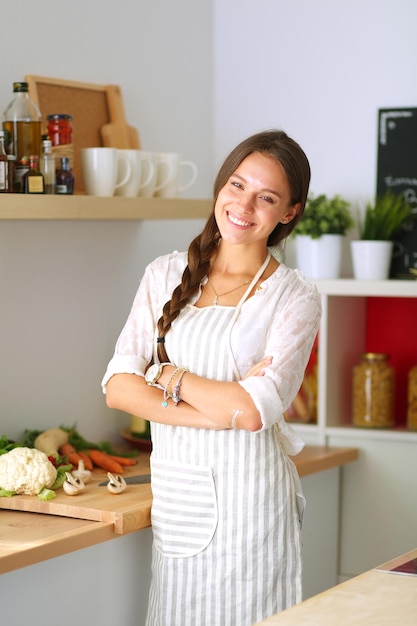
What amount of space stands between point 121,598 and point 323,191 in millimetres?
1653

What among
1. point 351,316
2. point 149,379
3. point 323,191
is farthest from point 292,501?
point 323,191

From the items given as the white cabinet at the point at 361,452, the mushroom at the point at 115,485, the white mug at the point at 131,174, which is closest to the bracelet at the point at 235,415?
the mushroom at the point at 115,485

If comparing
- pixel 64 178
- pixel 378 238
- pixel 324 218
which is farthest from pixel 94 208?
pixel 378 238

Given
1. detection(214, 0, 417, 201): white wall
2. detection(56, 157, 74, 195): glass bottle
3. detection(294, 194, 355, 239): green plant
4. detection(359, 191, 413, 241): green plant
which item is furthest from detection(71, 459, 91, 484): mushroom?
detection(214, 0, 417, 201): white wall

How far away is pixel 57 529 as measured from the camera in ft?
7.82

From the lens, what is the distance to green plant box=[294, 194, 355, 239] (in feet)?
11.4

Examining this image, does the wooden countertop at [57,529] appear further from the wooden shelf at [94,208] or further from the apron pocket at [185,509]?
the wooden shelf at [94,208]

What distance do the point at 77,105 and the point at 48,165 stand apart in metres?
0.45

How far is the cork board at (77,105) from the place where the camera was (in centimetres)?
292

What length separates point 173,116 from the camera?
3.59 m

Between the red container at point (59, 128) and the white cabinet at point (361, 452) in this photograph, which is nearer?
the red container at point (59, 128)

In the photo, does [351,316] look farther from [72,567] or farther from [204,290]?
[72,567]

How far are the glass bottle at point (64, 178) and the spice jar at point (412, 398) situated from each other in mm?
1322

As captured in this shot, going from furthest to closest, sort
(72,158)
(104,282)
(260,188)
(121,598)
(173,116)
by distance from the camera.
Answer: (173,116) < (104,282) < (72,158) < (121,598) < (260,188)
